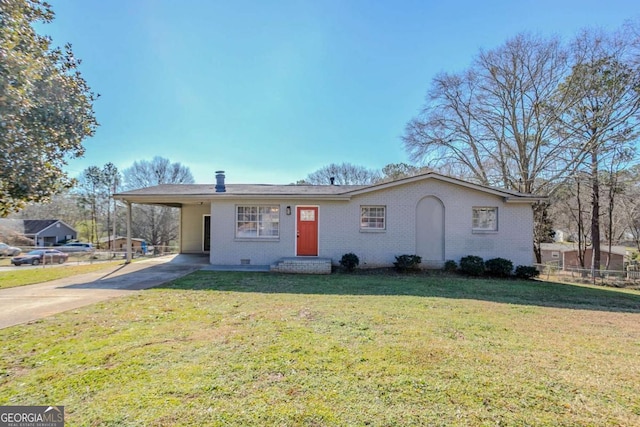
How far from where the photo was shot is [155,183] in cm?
3722

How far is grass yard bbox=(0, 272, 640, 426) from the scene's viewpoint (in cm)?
252

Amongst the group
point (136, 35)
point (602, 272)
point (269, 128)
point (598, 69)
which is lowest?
point (602, 272)

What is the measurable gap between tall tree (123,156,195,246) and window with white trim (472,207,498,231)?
35.7 metres

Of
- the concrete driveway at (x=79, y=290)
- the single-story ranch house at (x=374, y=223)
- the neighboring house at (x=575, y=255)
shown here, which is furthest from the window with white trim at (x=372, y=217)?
the neighboring house at (x=575, y=255)

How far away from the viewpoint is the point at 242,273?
10.3 metres

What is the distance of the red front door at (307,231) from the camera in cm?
1186

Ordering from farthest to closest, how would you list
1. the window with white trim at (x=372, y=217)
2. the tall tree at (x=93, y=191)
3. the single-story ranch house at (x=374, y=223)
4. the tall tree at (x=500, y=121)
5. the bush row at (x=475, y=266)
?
the tall tree at (x=93, y=191) → the tall tree at (x=500, y=121) → the window with white trim at (x=372, y=217) → the single-story ranch house at (x=374, y=223) → the bush row at (x=475, y=266)

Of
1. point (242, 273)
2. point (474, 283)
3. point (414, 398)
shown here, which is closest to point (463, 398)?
point (414, 398)

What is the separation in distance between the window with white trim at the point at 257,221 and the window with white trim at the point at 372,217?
11.4 ft

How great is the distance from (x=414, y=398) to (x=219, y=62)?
12.5m

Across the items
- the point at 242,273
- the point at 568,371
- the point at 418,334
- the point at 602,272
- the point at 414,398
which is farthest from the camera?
the point at 602,272

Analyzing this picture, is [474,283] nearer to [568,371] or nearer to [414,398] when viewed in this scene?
[568,371]

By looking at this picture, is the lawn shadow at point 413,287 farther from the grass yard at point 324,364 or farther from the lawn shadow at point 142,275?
the grass yard at point 324,364

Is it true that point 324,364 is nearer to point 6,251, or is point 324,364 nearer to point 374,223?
point 374,223
